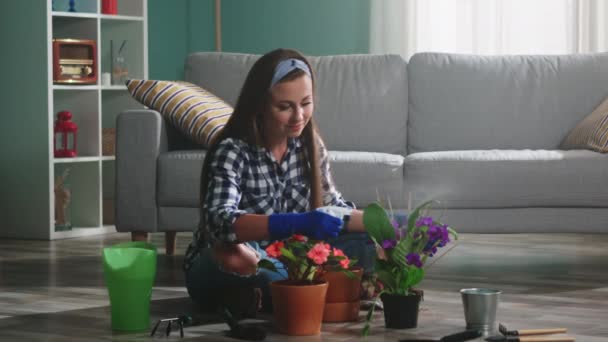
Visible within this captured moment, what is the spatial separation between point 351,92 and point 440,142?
0.42 meters

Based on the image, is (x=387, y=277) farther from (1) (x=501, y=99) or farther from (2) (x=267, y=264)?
(1) (x=501, y=99)

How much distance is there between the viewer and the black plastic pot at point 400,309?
2.48m

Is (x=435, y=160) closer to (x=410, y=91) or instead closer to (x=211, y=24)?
(x=410, y=91)

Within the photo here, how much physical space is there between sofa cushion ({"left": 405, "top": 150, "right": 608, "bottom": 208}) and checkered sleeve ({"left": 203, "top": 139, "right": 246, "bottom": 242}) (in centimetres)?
119

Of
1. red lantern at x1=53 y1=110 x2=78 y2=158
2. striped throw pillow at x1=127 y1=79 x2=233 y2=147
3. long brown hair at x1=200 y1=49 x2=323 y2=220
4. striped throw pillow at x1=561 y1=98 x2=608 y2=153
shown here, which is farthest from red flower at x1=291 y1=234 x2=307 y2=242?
red lantern at x1=53 y1=110 x2=78 y2=158

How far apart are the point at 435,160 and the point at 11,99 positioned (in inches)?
83.8

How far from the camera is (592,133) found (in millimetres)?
3818

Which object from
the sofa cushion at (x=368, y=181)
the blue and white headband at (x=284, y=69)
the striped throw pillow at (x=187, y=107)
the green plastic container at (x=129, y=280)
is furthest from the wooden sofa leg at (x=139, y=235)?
the blue and white headband at (x=284, y=69)

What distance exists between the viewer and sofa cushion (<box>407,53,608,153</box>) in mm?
4203

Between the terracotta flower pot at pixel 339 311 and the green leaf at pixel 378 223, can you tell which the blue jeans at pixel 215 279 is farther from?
the green leaf at pixel 378 223

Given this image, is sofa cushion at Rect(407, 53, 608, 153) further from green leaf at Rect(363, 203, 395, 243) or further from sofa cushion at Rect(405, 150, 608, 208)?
green leaf at Rect(363, 203, 395, 243)

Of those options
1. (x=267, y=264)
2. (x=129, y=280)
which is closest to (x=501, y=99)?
(x=267, y=264)

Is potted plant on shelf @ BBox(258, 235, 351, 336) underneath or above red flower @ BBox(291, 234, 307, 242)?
underneath

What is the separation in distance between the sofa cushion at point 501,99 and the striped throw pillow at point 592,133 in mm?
119
